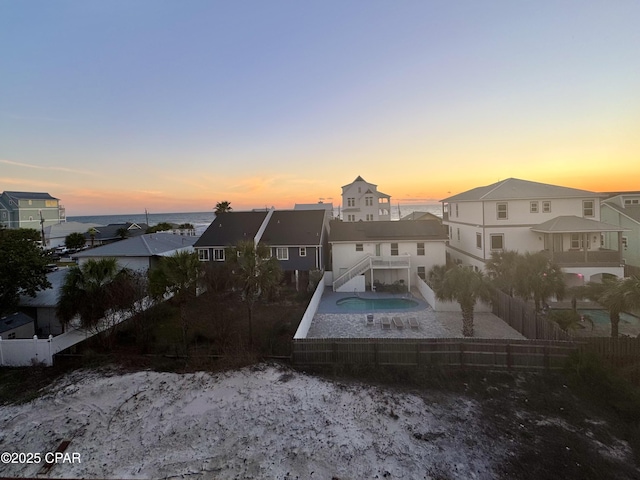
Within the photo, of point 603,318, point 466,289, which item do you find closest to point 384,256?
point 466,289

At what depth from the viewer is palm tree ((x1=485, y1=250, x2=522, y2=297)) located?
16.6 metres

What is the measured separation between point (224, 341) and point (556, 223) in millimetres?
24014

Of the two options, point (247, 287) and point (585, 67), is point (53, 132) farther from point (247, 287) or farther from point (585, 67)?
point (585, 67)

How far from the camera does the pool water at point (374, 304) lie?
21859 millimetres

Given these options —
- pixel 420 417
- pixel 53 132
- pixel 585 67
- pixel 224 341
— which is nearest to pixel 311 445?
pixel 420 417

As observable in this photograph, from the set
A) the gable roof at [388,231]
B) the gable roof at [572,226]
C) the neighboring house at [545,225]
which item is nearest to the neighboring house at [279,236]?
the gable roof at [388,231]

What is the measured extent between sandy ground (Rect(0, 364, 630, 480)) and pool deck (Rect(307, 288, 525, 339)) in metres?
5.35

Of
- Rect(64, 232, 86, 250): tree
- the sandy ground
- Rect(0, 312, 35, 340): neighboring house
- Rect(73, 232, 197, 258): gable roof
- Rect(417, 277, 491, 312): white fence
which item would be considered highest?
Rect(64, 232, 86, 250): tree

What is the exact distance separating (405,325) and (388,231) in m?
13.5

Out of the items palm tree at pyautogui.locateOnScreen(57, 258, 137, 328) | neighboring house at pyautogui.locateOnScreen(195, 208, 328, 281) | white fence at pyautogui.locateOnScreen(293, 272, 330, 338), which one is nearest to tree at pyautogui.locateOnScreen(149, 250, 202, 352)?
palm tree at pyautogui.locateOnScreen(57, 258, 137, 328)

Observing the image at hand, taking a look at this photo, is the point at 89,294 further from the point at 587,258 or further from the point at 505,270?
Answer: the point at 587,258

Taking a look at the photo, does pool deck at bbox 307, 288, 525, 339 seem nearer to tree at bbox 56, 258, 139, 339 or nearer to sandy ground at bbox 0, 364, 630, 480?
sandy ground at bbox 0, 364, 630, 480

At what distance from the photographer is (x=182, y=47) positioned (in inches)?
812

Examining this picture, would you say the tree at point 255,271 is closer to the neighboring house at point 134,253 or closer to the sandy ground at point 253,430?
the sandy ground at point 253,430
